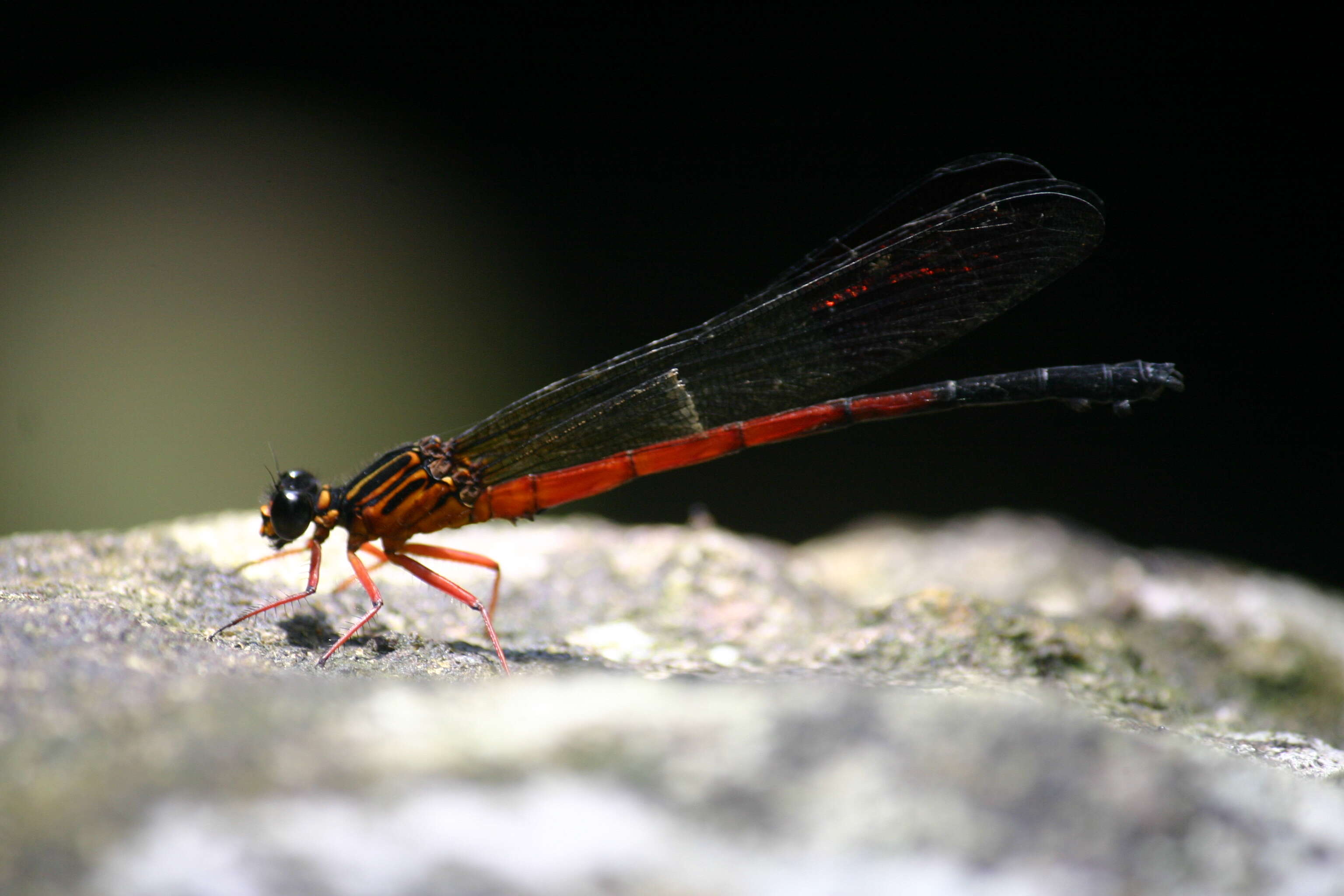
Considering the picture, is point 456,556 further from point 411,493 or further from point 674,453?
point 674,453

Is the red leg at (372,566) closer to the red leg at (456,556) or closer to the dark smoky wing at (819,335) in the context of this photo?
the red leg at (456,556)

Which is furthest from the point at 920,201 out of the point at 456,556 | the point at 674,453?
the point at 456,556

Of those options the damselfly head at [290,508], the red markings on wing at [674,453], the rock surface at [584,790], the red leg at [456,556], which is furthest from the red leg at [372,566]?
the rock surface at [584,790]

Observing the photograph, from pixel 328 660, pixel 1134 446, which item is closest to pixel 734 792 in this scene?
pixel 328 660

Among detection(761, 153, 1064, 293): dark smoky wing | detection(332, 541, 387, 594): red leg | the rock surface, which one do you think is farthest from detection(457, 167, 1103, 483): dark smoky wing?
the rock surface

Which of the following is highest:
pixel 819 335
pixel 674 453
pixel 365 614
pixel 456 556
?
pixel 819 335

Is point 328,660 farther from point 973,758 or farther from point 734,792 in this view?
point 973,758
